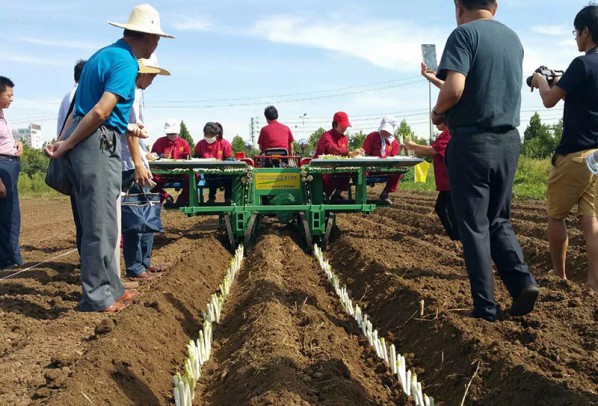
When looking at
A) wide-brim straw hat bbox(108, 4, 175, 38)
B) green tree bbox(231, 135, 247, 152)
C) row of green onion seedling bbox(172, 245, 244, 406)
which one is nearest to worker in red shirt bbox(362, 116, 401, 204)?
row of green onion seedling bbox(172, 245, 244, 406)

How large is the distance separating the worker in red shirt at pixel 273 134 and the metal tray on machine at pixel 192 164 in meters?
1.99

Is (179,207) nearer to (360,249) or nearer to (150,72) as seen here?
(360,249)

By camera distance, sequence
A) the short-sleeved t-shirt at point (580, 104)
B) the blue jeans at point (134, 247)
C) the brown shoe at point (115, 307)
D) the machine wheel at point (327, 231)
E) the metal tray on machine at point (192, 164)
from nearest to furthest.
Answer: the brown shoe at point (115, 307)
the short-sleeved t-shirt at point (580, 104)
the blue jeans at point (134, 247)
the metal tray on machine at point (192, 164)
the machine wheel at point (327, 231)

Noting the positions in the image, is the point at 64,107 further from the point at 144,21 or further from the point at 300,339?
the point at 300,339

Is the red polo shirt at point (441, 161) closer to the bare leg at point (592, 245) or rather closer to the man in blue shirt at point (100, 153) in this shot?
the bare leg at point (592, 245)

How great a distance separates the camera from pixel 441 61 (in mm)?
4121

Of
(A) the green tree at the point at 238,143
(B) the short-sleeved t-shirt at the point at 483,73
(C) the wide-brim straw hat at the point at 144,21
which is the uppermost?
(C) the wide-brim straw hat at the point at 144,21

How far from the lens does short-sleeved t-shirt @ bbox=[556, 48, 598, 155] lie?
4.91 metres

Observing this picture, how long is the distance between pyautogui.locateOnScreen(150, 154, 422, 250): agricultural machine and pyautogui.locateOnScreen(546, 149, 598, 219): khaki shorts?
9.81 feet

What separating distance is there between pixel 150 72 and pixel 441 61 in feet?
9.54

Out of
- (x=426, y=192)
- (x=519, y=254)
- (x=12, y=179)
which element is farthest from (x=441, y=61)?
(x=426, y=192)

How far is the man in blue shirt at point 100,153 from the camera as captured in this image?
4.51 meters

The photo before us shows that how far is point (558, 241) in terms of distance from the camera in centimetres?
530

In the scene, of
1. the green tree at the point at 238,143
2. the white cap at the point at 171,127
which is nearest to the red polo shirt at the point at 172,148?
the white cap at the point at 171,127
